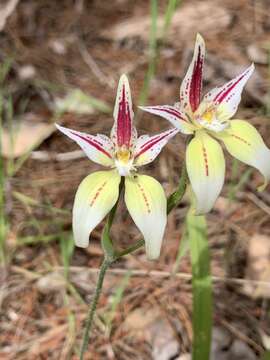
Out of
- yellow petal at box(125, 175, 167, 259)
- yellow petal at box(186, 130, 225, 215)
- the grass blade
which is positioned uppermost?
yellow petal at box(186, 130, 225, 215)

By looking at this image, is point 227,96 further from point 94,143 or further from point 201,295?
point 201,295

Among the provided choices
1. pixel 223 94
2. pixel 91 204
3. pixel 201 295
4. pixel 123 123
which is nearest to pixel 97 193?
pixel 91 204

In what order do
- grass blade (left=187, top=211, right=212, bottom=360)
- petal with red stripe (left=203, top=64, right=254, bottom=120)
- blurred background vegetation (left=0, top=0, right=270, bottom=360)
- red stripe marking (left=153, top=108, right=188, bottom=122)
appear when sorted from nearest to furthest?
1. red stripe marking (left=153, top=108, right=188, bottom=122)
2. petal with red stripe (left=203, top=64, right=254, bottom=120)
3. grass blade (left=187, top=211, right=212, bottom=360)
4. blurred background vegetation (left=0, top=0, right=270, bottom=360)

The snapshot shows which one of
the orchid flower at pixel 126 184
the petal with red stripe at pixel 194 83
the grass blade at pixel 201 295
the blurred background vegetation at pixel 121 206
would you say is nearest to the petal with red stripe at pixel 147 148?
the orchid flower at pixel 126 184

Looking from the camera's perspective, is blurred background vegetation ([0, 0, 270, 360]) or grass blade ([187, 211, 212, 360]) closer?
grass blade ([187, 211, 212, 360])

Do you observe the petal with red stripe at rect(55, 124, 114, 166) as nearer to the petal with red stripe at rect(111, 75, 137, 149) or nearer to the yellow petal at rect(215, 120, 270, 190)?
the petal with red stripe at rect(111, 75, 137, 149)

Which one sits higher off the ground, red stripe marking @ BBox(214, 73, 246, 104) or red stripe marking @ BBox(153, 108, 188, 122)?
red stripe marking @ BBox(214, 73, 246, 104)

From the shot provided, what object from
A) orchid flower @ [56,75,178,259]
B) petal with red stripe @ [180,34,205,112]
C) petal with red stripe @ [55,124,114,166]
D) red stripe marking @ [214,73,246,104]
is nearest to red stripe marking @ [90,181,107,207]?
orchid flower @ [56,75,178,259]
